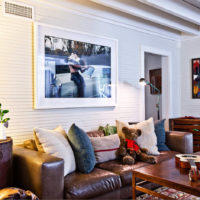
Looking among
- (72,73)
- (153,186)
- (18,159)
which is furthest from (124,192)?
(72,73)

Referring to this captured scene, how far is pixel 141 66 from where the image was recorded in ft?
14.2

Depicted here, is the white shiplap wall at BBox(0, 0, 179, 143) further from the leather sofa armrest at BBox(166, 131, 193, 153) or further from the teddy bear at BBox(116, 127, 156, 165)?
the leather sofa armrest at BBox(166, 131, 193, 153)

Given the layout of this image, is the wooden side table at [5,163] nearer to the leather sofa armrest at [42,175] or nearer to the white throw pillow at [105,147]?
the leather sofa armrest at [42,175]

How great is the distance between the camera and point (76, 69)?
3328 mm

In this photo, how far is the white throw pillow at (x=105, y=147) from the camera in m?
2.80

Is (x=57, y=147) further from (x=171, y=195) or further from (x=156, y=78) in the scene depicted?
(x=156, y=78)

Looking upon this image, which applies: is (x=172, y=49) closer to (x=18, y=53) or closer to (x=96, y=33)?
(x=96, y=33)

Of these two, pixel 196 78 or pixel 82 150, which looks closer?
pixel 82 150

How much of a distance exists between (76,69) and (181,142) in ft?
5.85

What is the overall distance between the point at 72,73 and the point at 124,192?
1653 millimetres

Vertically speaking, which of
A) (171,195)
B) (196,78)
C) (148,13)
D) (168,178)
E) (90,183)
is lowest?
(171,195)

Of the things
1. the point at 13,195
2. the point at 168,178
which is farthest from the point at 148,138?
the point at 13,195

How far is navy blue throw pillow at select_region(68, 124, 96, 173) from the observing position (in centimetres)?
249

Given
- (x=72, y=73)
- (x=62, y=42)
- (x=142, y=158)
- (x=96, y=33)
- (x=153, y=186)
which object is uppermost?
(x=96, y=33)
